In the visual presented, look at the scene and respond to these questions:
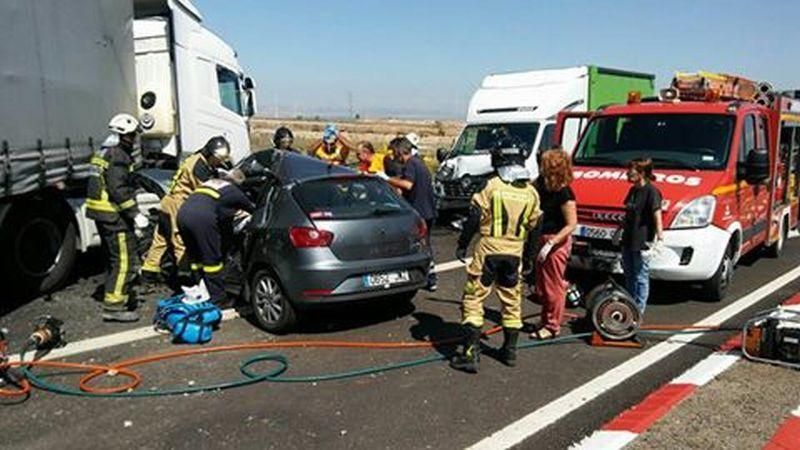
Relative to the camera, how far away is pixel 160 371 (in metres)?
5.79

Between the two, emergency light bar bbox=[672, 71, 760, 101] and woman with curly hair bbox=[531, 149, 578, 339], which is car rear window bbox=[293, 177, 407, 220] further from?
emergency light bar bbox=[672, 71, 760, 101]

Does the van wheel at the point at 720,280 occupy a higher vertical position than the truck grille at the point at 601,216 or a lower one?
lower

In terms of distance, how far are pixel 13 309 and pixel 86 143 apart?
2200mm

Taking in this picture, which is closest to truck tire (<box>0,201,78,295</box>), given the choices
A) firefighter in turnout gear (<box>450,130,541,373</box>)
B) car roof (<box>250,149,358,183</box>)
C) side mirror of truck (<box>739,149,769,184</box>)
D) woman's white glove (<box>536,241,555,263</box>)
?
car roof (<box>250,149,358,183</box>)

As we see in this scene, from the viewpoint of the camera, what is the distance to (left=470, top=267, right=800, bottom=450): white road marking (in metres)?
4.46

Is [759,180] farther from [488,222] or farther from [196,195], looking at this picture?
[196,195]

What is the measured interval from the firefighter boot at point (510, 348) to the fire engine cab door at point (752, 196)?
4.06m

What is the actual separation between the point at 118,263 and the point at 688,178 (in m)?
6.11

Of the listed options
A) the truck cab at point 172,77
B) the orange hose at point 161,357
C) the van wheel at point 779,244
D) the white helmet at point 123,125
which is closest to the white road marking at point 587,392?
the orange hose at point 161,357

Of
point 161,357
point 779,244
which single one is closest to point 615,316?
point 161,357

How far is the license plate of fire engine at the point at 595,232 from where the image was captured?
25.7 ft

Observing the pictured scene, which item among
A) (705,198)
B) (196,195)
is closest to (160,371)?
(196,195)

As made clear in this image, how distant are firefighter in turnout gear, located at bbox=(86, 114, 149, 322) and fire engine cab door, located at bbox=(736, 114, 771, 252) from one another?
6.75 metres

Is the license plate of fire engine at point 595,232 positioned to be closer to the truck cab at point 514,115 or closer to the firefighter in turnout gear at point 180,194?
the firefighter in turnout gear at point 180,194
